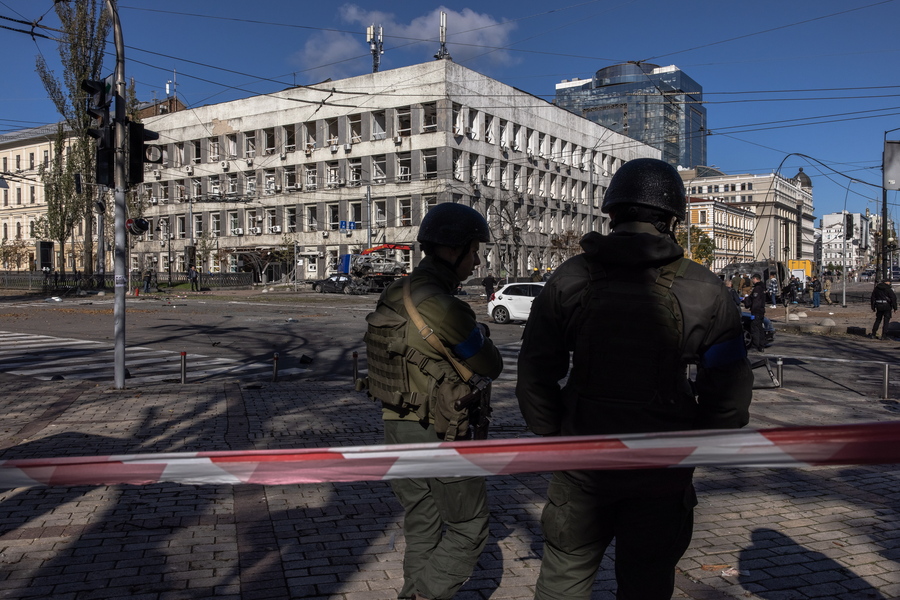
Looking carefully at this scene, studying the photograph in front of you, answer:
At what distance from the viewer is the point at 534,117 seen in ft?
196

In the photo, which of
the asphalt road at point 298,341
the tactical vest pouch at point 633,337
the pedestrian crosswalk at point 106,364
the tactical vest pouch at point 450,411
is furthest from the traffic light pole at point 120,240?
the tactical vest pouch at point 633,337

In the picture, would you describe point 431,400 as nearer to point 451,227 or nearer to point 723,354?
point 451,227

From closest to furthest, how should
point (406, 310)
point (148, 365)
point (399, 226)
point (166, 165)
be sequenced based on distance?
point (406, 310)
point (148, 365)
point (399, 226)
point (166, 165)

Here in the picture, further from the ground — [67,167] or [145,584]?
[67,167]

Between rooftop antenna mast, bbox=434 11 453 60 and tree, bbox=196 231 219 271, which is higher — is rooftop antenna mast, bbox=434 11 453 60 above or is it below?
above

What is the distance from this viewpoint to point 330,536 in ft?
14.4

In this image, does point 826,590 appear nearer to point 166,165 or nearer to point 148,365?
point 148,365

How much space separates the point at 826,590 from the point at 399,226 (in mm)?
51718

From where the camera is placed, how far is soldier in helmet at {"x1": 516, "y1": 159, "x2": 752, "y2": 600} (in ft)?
7.39

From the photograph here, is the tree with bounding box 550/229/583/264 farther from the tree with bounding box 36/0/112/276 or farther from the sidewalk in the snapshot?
the sidewalk

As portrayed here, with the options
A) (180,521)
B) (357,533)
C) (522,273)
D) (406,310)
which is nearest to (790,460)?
(406,310)

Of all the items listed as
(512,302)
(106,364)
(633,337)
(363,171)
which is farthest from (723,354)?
(363,171)

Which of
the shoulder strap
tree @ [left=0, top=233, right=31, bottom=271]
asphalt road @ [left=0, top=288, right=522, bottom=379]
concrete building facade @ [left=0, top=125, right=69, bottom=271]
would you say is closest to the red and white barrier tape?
the shoulder strap

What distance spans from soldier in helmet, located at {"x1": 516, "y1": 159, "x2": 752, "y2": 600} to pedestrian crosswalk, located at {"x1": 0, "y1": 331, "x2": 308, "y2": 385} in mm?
9731
